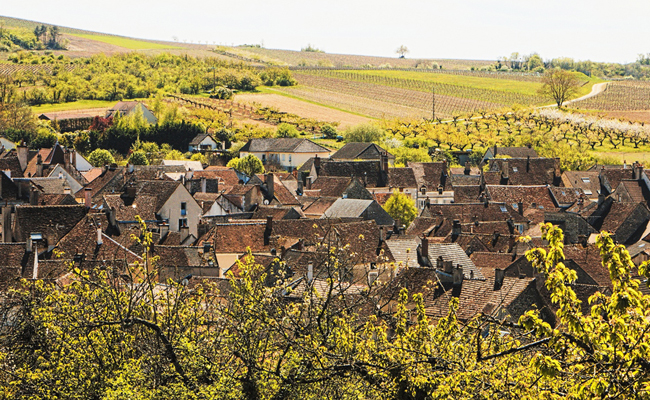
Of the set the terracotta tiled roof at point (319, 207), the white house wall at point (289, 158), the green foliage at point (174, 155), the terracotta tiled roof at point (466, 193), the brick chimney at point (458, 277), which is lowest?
the green foliage at point (174, 155)

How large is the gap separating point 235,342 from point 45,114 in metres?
120

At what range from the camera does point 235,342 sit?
546 inches

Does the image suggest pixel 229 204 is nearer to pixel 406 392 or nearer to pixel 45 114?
pixel 406 392

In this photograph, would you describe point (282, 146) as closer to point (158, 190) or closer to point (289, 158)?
point (289, 158)

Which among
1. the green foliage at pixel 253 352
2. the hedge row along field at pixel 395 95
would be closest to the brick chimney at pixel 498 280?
the green foliage at pixel 253 352

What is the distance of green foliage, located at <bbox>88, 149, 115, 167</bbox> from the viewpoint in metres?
94.9

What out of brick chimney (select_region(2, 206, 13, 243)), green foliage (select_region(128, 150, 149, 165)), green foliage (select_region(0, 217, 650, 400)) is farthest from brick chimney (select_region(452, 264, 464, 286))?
green foliage (select_region(128, 150, 149, 165))

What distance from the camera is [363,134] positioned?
115312 mm

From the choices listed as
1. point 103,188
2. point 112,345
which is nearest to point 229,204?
point 103,188

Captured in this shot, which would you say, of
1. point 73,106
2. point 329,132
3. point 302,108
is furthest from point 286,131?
point 73,106

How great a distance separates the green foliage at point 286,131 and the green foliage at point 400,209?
55.4 metres

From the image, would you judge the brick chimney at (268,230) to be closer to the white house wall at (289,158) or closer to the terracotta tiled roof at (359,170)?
the terracotta tiled roof at (359,170)

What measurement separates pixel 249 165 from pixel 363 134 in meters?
27.6

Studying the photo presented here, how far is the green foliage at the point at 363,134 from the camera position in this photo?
115m
